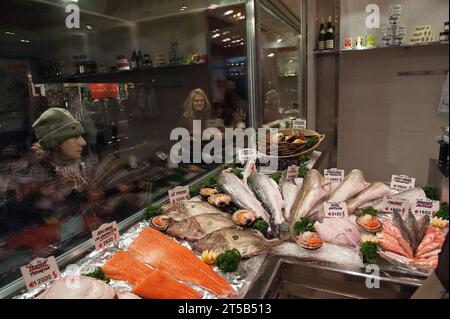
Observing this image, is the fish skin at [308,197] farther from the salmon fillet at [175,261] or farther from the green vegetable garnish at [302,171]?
the salmon fillet at [175,261]

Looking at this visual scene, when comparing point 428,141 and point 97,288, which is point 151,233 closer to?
point 97,288

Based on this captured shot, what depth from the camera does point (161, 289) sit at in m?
1.24

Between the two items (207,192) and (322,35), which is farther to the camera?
(322,35)

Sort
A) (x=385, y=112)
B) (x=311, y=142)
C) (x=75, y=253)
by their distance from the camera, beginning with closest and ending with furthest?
(x=75, y=253) → (x=311, y=142) → (x=385, y=112)

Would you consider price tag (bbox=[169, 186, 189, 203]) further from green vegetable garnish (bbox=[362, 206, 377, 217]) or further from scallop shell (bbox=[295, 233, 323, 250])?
green vegetable garnish (bbox=[362, 206, 377, 217])

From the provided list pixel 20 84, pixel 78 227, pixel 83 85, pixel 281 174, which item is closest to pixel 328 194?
pixel 281 174

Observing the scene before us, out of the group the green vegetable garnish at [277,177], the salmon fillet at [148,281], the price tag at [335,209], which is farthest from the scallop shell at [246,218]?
the green vegetable garnish at [277,177]

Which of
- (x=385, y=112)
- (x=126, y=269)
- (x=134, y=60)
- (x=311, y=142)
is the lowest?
(x=126, y=269)

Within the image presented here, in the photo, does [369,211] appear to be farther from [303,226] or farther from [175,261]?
[175,261]

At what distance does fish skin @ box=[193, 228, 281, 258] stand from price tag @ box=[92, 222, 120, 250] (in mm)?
425

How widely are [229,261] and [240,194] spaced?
698 mm

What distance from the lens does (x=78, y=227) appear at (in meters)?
1.75

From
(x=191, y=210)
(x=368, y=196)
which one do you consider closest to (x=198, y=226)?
(x=191, y=210)

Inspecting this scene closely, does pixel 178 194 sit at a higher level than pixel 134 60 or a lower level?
lower
